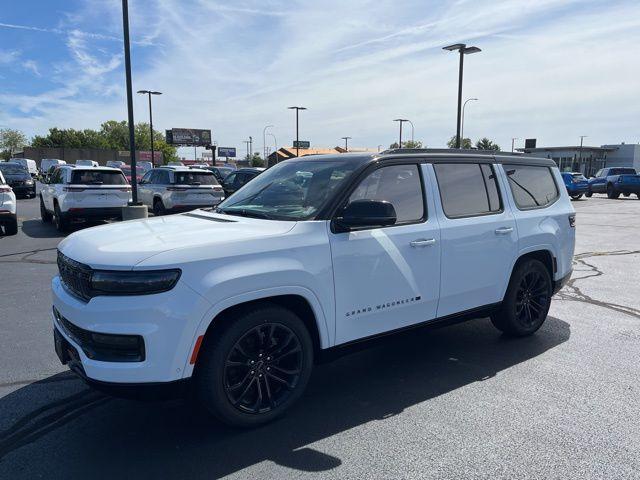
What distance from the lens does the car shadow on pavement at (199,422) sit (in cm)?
299

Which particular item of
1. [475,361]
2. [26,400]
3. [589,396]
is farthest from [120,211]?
[589,396]

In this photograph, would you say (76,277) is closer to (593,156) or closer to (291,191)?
(291,191)

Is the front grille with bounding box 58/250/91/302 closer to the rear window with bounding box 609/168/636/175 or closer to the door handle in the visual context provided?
the door handle

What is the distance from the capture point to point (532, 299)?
17.1 ft

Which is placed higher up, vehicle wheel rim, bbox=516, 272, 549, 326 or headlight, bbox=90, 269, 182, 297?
headlight, bbox=90, 269, 182, 297

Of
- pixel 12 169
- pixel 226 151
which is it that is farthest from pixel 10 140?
pixel 12 169

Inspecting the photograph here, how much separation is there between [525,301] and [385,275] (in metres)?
2.13

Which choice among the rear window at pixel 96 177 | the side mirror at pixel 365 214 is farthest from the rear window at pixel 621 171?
the side mirror at pixel 365 214

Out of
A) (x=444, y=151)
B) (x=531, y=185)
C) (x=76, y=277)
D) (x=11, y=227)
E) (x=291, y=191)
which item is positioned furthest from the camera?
(x=11, y=227)

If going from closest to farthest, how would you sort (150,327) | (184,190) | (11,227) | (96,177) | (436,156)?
(150,327) < (436,156) < (11,227) < (96,177) < (184,190)

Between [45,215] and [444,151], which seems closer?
[444,151]

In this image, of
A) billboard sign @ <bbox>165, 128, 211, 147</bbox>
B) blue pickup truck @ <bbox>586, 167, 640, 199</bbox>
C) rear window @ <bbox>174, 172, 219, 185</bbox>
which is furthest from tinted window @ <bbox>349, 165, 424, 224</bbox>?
billboard sign @ <bbox>165, 128, 211, 147</bbox>

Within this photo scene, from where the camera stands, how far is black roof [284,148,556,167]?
13.1 ft

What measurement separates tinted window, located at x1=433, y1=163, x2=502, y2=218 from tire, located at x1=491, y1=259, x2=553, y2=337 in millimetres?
743
